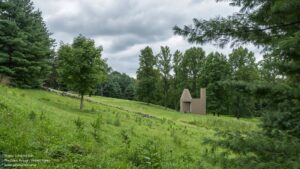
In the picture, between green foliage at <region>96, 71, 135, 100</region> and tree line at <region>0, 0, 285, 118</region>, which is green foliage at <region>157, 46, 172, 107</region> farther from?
green foliage at <region>96, 71, 135, 100</region>

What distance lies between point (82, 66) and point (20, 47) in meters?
9.82

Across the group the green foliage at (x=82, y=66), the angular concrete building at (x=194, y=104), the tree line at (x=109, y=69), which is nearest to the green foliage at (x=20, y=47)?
the tree line at (x=109, y=69)

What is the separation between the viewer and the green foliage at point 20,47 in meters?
22.4

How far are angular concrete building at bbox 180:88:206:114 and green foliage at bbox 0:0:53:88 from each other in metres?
19.8

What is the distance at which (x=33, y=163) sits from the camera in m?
4.67

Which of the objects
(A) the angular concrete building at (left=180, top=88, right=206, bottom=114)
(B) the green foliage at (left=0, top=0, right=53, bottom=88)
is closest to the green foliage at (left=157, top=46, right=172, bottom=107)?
(A) the angular concrete building at (left=180, top=88, right=206, bottom=114)

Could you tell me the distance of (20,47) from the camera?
902 inches

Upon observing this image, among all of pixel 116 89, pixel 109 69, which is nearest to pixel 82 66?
pixel 109 69

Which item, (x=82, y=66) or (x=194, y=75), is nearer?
(x=82, y=66)

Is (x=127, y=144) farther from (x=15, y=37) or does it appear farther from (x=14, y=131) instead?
(x=15, y=37)

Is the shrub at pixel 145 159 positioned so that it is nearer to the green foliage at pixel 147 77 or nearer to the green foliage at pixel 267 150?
the green foliage at pixel 267 150

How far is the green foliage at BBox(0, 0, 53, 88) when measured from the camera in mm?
22375

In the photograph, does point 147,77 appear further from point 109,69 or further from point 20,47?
point 20,47

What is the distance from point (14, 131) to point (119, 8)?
27.2ft
